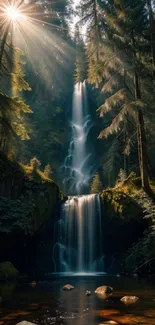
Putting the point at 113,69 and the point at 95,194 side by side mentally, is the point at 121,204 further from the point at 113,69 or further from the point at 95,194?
the point at 113,69

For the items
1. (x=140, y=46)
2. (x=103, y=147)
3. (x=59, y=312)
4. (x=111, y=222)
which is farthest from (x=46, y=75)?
(x=59, y=312)

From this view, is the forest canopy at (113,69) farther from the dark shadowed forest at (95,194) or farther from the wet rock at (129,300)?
the wet rock at (129,300)

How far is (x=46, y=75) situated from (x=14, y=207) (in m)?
26.9

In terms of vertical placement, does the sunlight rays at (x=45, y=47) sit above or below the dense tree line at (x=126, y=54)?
above

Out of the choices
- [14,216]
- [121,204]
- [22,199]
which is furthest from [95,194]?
[14,216]

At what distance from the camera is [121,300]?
21.0 feet

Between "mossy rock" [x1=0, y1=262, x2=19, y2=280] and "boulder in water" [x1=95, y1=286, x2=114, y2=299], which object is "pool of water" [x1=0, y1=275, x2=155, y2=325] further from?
"mossy rock" [x1=0, y1=262, x2=19, y2=280]

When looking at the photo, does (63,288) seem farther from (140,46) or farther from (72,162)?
(72,162)

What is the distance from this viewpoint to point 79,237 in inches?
619

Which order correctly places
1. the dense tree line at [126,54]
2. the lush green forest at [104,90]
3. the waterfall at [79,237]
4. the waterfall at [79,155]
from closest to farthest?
1. the lush green forest at [104,90]
2. the dense tree line at [126,54]
3. the waterfall at [79,237]
4. the waterfall at [79,155]

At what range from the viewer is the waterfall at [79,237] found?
49.4 feet

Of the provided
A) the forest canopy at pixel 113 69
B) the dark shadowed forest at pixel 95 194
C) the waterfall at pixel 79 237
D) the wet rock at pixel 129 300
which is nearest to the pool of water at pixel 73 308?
the wet rock at pixel 129 300

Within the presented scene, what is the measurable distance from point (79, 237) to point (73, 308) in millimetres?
9938

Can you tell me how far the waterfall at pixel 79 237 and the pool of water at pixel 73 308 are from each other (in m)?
7.17
